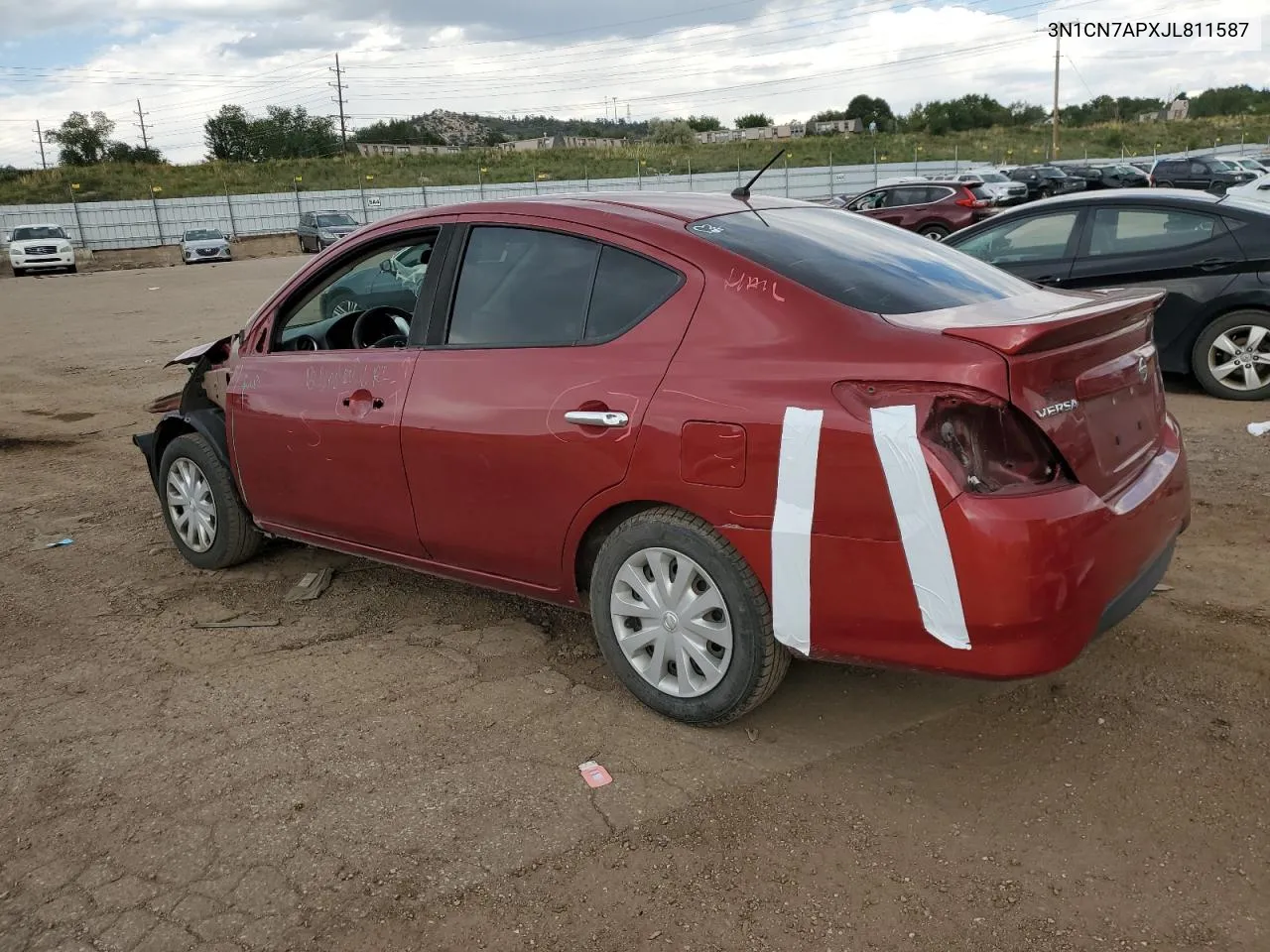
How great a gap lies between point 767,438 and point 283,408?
7.54 feet

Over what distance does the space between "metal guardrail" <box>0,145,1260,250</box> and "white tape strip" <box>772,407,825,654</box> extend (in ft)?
121

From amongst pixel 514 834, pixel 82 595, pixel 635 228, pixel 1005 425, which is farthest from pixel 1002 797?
pixel 82 595

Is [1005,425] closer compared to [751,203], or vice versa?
[1005,425]

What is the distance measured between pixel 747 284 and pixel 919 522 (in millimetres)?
886

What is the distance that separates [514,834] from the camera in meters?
2.85

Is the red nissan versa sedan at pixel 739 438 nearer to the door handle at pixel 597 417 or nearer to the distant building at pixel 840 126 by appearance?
the door handle at pixel 597 417

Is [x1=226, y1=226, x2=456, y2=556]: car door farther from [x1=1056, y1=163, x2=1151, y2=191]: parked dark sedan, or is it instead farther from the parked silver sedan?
[x1=1056, y1=163, x2=1151, y2=191]: parked dark sedan

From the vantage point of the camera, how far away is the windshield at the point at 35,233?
31.3m

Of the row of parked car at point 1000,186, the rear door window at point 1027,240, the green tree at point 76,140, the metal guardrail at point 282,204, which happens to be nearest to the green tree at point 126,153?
the green tree at point 76,140

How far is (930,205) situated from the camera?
887 inches

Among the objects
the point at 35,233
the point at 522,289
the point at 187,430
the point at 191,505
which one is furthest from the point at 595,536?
the point at 35,233

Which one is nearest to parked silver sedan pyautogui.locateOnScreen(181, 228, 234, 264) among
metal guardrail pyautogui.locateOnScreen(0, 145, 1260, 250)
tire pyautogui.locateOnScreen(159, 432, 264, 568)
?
metal guardrail pyautogui.locateOnScreen(0, 145, 1260, 250)

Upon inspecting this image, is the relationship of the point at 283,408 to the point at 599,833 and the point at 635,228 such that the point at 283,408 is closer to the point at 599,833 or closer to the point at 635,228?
A: the point at 635,228

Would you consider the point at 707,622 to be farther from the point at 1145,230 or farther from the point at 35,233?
the point at 35,233
